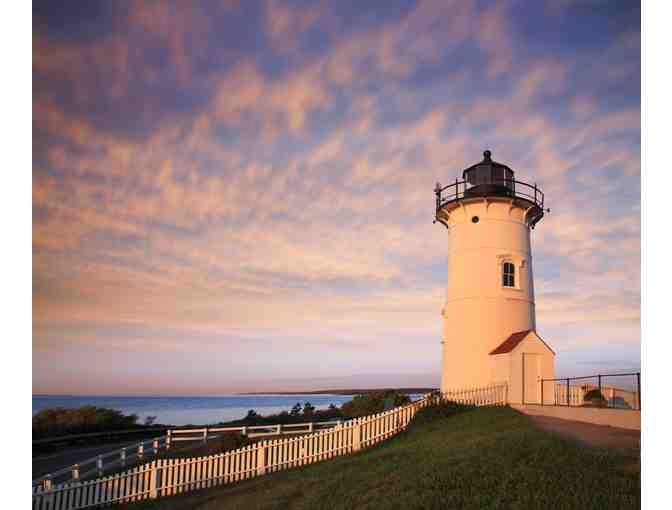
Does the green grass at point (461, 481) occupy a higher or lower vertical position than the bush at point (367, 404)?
higher

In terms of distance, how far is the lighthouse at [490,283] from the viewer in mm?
11391

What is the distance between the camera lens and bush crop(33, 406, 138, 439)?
1284cm

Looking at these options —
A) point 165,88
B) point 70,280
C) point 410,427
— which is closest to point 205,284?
point 70,280

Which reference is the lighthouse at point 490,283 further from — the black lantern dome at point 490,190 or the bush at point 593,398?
the bush at point 593,398

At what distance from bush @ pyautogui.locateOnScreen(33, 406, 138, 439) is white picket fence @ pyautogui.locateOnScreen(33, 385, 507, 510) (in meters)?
6.12

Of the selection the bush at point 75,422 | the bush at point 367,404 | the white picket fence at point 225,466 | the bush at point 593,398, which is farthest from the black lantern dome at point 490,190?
the bush at point 75,422

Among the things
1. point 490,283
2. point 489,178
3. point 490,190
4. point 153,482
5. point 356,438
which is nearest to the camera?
point 153,482

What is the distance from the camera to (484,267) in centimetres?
1216

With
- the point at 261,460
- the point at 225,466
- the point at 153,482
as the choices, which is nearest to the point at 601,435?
the point at 261,460

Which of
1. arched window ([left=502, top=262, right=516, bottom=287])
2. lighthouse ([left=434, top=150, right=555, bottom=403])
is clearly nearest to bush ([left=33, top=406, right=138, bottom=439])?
lighthouse ([left=434, top=150, right=555, bottom=403])

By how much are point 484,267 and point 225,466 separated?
7200 mm

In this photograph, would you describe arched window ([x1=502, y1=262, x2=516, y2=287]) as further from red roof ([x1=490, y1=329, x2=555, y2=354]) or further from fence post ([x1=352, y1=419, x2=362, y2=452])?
fence post ([x1=352, y1=419, x2=362, y2=452])

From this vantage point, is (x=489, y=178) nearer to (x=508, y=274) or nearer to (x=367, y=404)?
(x=508, y=274)

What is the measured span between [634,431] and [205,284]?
7135mm
